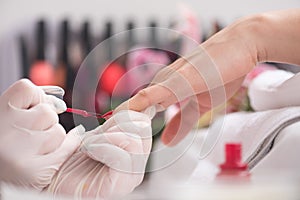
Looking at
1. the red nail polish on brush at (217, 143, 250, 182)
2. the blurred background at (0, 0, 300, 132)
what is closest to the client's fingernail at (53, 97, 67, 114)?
the red nail polish on brush at (217, 143, 250, 182)

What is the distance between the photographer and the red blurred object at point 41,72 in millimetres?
1912

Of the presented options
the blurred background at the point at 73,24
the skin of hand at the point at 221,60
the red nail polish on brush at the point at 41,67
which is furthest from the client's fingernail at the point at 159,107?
the red nail polish on brush at the point at 41,67

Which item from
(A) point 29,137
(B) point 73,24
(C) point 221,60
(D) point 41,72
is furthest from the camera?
(B) point 73,24

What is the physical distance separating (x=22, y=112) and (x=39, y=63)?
1578 millimetres

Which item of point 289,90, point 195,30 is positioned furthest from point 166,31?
point 195,30

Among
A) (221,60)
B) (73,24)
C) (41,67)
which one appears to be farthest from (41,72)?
(221,60)

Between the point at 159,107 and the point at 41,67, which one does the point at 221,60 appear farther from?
the point at 41,67

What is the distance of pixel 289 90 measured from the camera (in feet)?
2.22

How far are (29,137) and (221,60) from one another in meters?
0.21

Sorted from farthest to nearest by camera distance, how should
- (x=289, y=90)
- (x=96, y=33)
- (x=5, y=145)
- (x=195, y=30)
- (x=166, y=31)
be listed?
(x=96, y=33) < (x=195, y=30) < (x=289, y=90) < (x=166, y=31) < (x=5, y=145)

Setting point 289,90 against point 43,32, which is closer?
point 289,90

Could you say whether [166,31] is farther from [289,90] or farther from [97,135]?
[289,90]

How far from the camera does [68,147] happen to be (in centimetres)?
44

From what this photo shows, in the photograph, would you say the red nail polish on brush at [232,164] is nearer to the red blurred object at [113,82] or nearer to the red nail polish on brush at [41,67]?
the red blurred object at [113,82]
